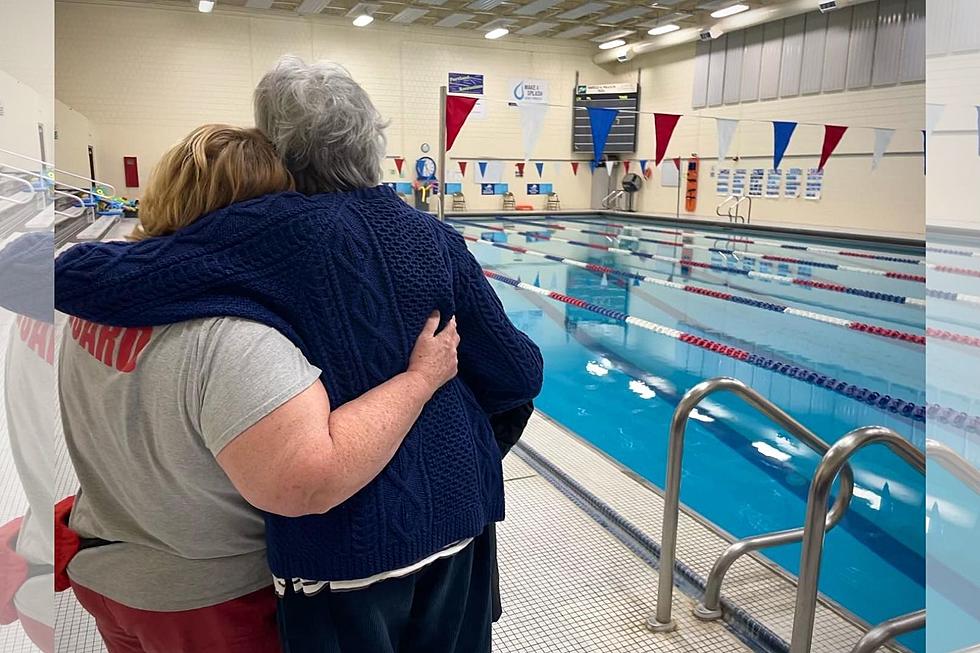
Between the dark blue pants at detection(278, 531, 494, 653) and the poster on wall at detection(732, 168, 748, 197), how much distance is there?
16467 millimetres

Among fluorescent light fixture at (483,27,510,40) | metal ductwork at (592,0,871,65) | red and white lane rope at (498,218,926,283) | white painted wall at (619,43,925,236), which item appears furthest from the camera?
fluorescent light fixture at (483,27,510,40)

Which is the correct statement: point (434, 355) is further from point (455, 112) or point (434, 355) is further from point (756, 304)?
point (756, 304)

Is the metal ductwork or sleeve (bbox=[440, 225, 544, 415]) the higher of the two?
the metal ductwork

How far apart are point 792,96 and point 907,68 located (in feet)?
8.72

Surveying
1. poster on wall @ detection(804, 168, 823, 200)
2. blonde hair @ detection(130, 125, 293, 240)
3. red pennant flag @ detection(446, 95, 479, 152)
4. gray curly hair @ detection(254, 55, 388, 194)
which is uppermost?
red pennant flag @ detection(446, 95, 479, 152)

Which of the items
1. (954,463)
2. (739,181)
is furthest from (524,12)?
(954,463)

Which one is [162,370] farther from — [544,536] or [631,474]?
[631,474]

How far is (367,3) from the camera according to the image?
15633 millimetres

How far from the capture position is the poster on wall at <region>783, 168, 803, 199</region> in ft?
49.4

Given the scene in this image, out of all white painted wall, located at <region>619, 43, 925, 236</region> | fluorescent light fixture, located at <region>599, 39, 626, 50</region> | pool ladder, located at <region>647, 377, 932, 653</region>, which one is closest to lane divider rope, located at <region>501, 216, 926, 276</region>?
white painted wall, located at <region>619, 43, 925, 236</region>

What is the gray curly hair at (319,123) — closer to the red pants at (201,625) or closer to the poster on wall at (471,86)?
the red pants at (201,625)

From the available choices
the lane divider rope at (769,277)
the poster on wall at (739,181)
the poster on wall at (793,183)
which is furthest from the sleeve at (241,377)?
the poster on wall at (739,181)

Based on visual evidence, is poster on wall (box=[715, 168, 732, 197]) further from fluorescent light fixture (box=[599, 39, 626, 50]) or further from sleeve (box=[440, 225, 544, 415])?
sleeve (box=[440, 225, 544, 415])

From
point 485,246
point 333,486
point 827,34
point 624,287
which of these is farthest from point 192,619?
point 827,34
